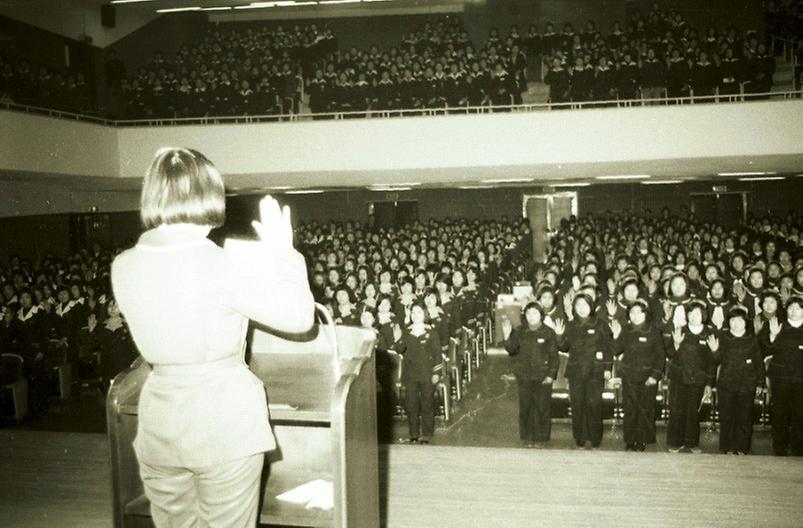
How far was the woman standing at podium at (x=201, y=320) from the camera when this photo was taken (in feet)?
5.30

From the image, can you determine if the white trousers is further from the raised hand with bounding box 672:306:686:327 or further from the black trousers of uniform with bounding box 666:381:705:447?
the raised hand with bounding box 672:306:686:327

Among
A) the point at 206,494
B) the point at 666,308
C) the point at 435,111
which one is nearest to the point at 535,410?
the point at 666,308

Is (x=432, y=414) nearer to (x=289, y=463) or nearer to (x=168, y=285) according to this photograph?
(x=289, y=463)

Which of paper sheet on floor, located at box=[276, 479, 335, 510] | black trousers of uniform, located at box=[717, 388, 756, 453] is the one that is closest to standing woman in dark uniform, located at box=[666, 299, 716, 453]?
black trousers of uniform, located at box=[717, 388, 756, 453]

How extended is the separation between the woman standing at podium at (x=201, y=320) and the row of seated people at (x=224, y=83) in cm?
1221

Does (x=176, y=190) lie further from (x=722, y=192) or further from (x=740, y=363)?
(x=722, y=192)

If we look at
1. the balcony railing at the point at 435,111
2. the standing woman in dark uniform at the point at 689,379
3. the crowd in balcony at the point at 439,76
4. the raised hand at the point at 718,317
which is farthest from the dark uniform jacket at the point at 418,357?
the crowd in balcony at the point at 439,76

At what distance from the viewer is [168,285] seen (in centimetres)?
162

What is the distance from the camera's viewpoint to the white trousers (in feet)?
5.55

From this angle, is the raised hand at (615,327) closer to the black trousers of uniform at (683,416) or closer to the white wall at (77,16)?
the black trousers of uniform at (683,416)

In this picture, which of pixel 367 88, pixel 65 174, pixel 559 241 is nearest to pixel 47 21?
pixel 65 174

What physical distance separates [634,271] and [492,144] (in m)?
4.01

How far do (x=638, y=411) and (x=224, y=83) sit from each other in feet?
34.5

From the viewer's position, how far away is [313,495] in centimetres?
239
